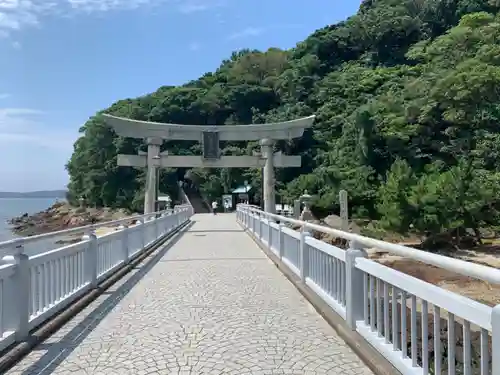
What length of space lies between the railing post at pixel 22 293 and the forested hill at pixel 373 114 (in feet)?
60.9

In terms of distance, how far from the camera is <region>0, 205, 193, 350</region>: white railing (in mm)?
4410

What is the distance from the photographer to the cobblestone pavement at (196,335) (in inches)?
159

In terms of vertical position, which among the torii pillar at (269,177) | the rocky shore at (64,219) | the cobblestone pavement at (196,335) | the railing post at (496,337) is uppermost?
the torii pillar at (269,177)

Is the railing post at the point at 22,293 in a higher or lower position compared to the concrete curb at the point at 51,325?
higher

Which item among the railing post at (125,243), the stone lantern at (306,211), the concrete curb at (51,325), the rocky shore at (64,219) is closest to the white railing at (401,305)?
the concrete curb at (51,325)

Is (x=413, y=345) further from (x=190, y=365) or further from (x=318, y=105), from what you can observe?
(x=318, y=105)

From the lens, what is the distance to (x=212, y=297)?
273 inches

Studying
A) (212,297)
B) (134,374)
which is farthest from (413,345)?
(212,297)

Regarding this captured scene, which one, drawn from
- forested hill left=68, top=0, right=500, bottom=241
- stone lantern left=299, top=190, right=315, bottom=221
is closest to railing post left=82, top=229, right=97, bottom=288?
stone lantern left=299, top=190, right=315, bottom=221

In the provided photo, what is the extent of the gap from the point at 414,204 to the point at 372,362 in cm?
1828

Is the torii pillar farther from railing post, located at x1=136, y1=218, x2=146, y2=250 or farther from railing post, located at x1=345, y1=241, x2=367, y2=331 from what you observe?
railing post, located at x1=345, y1=241, x2=367, y2=331

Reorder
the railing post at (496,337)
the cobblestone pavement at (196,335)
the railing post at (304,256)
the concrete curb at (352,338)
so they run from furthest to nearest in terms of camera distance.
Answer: the railing post at (304,256), the cobblestone pavement at (196,335), the concrete curb at (352,338), the railing post at (496,337)

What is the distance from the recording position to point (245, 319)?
5652 millimetres

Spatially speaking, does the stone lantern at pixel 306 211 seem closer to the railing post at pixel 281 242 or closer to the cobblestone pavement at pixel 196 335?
the railing post at pixel 281 242
